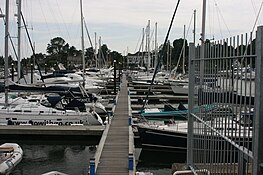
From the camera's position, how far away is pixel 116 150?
15.9 m

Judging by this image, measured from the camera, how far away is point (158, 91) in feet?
161

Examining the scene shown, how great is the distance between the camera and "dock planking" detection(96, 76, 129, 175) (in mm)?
13422

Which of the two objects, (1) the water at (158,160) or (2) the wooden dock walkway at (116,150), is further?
(1) the water at (158,160)

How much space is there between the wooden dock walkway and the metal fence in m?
6.25

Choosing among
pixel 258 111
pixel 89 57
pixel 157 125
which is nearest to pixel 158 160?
pixel 157 125

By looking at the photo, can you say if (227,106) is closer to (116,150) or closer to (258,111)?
(258,111)

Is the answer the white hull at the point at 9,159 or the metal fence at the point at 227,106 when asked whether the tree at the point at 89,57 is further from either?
the metal fence at the point at 227,106

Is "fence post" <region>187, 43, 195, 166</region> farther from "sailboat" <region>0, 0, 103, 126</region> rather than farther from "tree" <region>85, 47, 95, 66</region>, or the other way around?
"tree" <region>85, 47, 95, 66</region>

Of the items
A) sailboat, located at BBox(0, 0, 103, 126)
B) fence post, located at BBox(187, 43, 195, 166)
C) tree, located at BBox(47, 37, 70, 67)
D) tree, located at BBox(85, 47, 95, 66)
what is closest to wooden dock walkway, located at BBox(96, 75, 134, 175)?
sailboat, located at BBox(0, 0, 103, 126)

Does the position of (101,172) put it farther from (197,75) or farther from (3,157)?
(197,75)

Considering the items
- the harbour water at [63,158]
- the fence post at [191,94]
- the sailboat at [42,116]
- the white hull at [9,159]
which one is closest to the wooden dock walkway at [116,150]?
the harbour water at [63,158]

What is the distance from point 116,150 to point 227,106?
37.2ft

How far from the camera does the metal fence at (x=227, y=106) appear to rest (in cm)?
384

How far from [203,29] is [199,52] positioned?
16075mm
